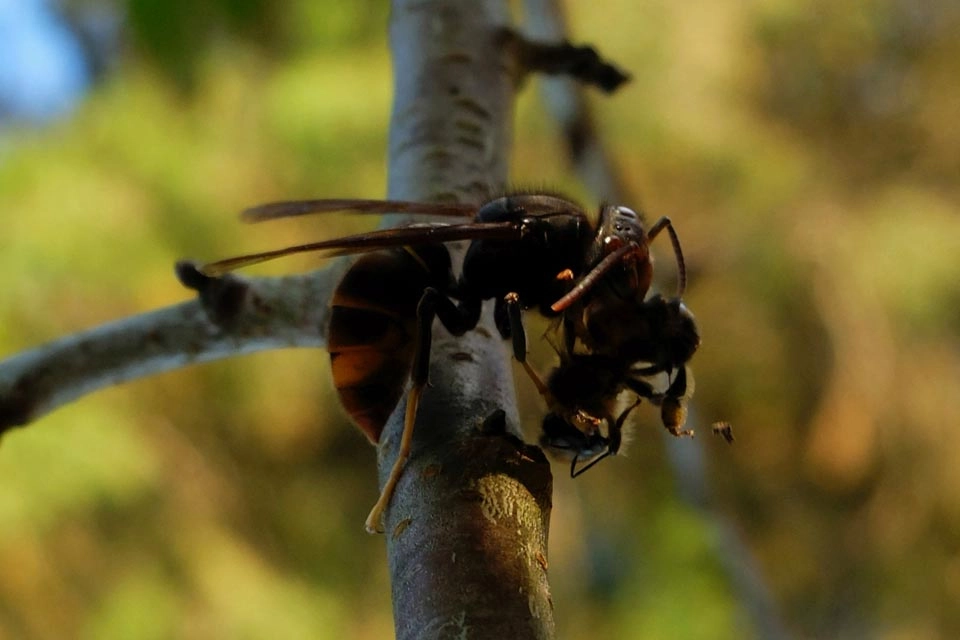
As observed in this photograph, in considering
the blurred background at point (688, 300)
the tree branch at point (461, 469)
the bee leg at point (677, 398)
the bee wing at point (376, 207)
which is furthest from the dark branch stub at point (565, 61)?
the blurred background at point (688, 300)

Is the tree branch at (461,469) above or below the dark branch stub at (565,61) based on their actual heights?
below

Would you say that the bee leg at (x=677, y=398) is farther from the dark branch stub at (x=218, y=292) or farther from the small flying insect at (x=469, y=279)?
the dark branch stub at (x=218, y=292)

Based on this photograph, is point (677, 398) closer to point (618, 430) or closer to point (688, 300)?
point (618, 430)

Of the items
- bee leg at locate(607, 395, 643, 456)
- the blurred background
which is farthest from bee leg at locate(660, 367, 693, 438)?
the blurred background

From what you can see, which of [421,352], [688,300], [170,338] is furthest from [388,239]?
[688,300]

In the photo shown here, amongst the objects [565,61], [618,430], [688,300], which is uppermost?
[565,61]

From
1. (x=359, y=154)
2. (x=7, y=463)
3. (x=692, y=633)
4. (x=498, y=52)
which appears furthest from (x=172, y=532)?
(x=498, y=52)
